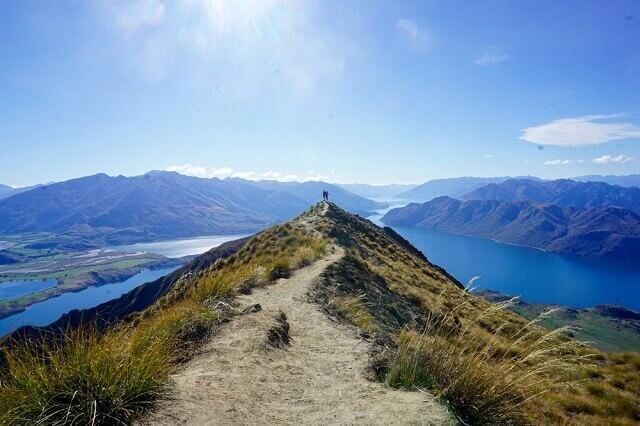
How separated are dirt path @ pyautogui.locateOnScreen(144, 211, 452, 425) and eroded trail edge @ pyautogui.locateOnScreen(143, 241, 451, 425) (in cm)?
1

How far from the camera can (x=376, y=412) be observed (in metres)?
6.03

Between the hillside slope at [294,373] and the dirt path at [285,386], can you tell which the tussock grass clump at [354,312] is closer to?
the hillside slope at [294,373]

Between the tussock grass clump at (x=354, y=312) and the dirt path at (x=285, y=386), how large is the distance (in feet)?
4.40

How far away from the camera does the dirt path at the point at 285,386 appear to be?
576 centimetres

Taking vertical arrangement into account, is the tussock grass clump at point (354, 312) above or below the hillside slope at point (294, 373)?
below

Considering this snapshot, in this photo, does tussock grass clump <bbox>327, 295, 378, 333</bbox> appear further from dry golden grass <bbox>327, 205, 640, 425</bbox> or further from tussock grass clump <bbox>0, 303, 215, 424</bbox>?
tussock grass clump <bbox>0, 303, 215, 424</bbox>

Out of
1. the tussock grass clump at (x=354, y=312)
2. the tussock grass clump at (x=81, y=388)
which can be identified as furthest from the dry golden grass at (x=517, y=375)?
the tussock grass clump at (x=81, y=388)

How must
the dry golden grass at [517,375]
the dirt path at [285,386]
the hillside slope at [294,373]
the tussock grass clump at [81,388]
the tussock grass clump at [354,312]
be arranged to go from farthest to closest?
the tussock grass clump at [354,312] → the dry golden grass at [517,375] → the dirt path at [285,386] → the hillside slope at [294,373] → the tussock grass clump at [81,388]

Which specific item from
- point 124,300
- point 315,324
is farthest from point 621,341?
point 315,324

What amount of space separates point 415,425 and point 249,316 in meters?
6.60

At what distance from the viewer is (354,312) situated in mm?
13602

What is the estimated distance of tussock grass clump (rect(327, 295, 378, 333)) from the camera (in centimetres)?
1261

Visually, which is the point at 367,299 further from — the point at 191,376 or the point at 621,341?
the point at 621,341

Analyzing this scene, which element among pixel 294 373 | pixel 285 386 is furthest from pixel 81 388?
pixel 294 373
